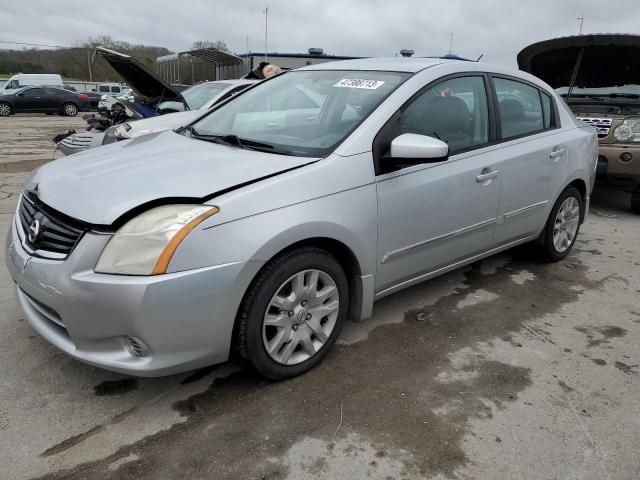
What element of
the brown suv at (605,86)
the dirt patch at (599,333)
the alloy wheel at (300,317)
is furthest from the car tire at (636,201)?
the alloy wheel at (300,317)

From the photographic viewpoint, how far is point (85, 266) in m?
2.06

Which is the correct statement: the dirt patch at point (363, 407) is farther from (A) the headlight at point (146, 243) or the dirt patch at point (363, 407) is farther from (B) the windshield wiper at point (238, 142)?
(B) the windshield wiper at point (238, 142)

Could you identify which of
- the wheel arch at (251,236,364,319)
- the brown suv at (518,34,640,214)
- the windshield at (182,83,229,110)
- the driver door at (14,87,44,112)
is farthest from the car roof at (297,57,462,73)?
the driver door at (14,87,44,112)

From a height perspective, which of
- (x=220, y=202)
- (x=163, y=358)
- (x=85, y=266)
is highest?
(x=220, y=202)

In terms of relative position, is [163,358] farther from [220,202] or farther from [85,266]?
[220,202]

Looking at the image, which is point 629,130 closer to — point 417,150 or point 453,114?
point 453,114

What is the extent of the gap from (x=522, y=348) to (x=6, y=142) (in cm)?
1261

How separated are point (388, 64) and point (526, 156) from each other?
3.83 ft

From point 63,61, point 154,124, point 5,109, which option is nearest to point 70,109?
point 5,109

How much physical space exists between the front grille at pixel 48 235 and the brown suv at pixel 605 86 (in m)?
5.80

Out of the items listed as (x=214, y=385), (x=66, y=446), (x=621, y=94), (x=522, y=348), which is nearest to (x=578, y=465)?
(x=522, y=348)

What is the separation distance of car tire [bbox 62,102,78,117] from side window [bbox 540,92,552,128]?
2449cm

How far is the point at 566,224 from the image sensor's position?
432cm

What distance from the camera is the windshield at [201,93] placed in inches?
299
